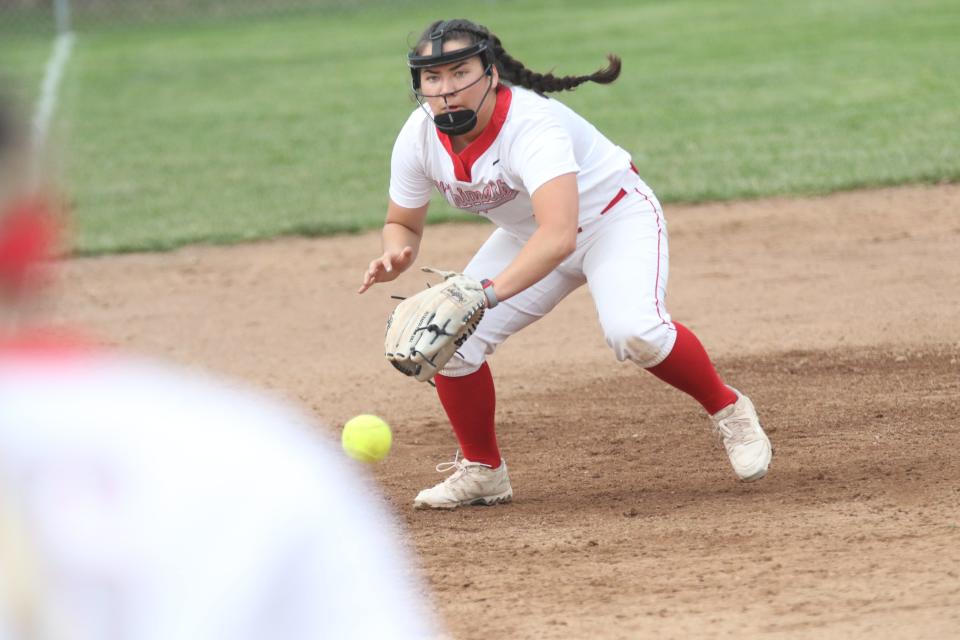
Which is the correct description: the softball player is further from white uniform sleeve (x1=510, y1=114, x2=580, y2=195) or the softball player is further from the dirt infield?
the dirt infield

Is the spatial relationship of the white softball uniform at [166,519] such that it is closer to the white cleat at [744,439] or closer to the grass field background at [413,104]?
the white cleat at [744,439]

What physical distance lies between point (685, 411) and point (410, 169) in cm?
179

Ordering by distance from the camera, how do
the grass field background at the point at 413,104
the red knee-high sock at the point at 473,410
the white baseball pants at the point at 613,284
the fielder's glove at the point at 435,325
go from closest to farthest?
1. the fielder's glove at the point at 435,325
2. the white baseball pants at the point at 613,284
3. the red knee-high sock at the point at 473,410
4. the grass field background at the point at 413,104

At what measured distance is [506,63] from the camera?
15.7 feet

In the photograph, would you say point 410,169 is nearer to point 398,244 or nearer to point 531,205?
point 398,244

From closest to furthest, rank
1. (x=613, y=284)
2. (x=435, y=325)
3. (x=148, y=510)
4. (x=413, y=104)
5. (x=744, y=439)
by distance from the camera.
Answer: (x=148, y=510) < (x=435, y=325) < (x=613, y=284) < (x=744, y=439) < (x=413, y=104)

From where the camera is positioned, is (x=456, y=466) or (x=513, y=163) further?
(x=456, y=466)

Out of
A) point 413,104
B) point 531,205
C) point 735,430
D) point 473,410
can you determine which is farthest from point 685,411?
point 413,104

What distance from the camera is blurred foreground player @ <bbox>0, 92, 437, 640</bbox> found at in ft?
3.44

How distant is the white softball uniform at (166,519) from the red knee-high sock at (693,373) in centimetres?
359

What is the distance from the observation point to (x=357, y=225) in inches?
381

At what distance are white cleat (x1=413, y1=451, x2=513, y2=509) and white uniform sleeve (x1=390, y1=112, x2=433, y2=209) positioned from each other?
0.98 meters

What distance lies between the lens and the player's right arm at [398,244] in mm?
4758

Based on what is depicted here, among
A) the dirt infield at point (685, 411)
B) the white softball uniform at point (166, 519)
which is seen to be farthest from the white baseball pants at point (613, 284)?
the white softball uniform at point (166, 519)
